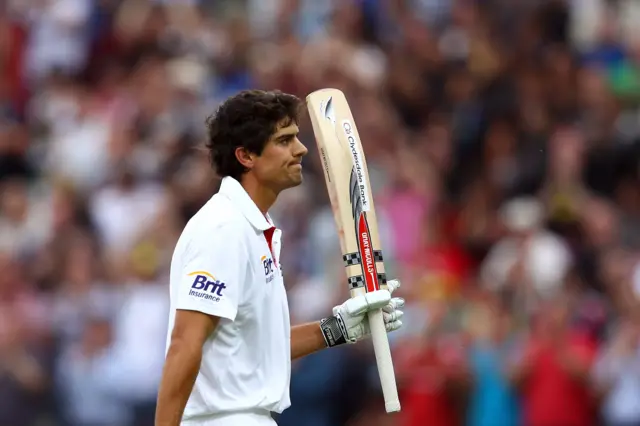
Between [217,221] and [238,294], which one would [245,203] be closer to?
[217,221]

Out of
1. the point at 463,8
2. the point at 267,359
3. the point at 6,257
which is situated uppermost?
the point at 463,8

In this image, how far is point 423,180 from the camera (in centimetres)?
1139

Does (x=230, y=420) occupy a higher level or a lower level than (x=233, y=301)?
lower

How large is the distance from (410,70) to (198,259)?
24.5 ft

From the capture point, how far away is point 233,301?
538 centimetres

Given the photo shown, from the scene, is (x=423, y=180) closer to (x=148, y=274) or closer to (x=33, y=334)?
(x=148, y=274)

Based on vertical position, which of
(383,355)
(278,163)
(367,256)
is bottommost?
(383,355)

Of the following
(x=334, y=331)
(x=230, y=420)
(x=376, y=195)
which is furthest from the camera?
(x=376, y=195)

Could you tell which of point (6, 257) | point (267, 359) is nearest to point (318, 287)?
point (6, 257)

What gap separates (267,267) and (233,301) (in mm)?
287

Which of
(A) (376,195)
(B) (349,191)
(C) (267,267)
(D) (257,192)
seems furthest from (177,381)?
(A) (376,195)

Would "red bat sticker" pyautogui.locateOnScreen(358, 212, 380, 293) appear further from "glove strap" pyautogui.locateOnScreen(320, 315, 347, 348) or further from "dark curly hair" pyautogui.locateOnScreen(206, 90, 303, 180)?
"dark curly hair" pyautogui.locateOnScreen(206, 90, 303, 180)

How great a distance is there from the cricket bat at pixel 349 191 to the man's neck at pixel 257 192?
442 mm

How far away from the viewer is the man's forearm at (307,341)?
607 centimetres
